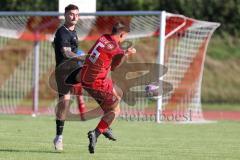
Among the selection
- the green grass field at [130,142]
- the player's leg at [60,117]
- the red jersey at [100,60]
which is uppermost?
the red jersey at [100,60]

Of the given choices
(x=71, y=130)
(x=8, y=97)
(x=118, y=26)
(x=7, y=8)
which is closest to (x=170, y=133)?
(x=71, y=130)

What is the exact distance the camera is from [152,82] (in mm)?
17734

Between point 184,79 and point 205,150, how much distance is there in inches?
358

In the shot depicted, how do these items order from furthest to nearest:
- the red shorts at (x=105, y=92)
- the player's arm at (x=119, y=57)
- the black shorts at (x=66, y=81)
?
the black shorts at (x=66, y=81)
the red shorts at (x=105, y=92)
the player's arm at (x=119, y=57)

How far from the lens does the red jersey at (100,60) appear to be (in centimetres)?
1052

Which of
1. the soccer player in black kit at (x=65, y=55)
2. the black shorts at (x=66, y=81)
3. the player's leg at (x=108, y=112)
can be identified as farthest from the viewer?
the black shorts at (x=66, y=81)

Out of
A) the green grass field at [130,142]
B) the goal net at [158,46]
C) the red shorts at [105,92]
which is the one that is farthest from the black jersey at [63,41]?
the goal net at [158,46]

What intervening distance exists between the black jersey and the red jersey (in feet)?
2.17

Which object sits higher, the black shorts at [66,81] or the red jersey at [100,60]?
the red jersey at [100,60]

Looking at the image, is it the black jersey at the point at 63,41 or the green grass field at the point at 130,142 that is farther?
the black jersey at the point at 63,41

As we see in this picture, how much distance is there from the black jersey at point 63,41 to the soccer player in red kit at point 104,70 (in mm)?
624

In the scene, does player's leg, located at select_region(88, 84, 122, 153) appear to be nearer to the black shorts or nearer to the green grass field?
the green grass field

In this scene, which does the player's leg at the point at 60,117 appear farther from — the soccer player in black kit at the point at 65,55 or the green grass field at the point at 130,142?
the green grass field at the point at 130,142

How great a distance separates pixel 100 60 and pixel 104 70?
0.15 meters
